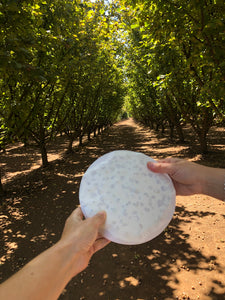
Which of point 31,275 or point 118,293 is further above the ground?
point 31,275

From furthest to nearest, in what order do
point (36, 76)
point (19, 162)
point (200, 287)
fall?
point (19, 162) < point (36, 76) < point (200, 287)

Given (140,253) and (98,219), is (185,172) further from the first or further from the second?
(140,253)

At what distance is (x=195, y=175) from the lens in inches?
91.0

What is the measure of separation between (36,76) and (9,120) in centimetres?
400

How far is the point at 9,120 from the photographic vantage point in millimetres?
7266

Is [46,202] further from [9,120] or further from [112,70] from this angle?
[112,70]

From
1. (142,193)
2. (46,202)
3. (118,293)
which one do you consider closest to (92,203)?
(142,193)

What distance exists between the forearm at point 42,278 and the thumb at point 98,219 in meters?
0.34

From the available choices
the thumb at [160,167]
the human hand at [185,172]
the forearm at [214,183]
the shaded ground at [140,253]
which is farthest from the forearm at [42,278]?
the shaded ground at [140,253]

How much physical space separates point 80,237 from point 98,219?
222mm

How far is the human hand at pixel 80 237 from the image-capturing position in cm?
161

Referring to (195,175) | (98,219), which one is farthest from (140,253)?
(98,219)

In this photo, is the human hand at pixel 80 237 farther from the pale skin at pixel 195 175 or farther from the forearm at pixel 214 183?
the forearm at pixel 214 183

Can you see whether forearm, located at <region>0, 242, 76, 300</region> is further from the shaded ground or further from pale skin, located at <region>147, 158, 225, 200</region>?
the shaded ground
